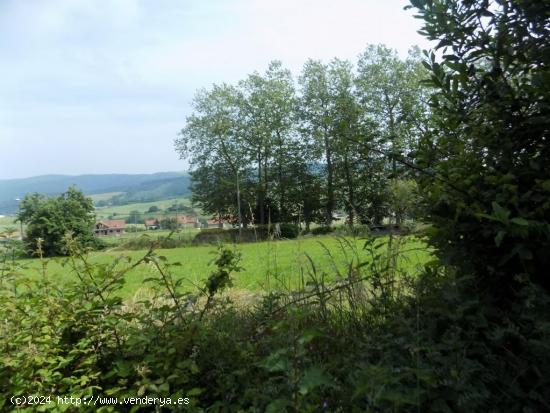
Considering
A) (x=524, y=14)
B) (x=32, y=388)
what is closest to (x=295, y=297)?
(x=32, y=388)

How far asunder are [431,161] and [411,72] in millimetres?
39669

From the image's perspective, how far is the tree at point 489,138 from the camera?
226cm

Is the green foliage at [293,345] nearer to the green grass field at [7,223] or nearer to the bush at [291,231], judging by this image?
the green grass field at [7,223]

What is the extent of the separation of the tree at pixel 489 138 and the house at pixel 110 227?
275 cm

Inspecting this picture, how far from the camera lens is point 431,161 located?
2.71m

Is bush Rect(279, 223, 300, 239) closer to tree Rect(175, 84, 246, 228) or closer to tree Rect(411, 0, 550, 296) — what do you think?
tree Rect(411, 0, 550, 296)

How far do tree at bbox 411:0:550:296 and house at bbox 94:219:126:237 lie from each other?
275cm

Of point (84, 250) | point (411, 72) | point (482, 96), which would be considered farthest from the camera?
point (411, 72)

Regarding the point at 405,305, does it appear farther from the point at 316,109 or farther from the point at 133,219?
the point at 316,109

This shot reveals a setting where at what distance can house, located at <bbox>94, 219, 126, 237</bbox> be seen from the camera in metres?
4.04

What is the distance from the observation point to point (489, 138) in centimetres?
248

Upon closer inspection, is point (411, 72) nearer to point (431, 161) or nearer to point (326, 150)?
point (326, 150)

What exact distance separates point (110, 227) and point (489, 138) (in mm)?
3860

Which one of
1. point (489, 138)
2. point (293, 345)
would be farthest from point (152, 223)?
point (489, 138)
